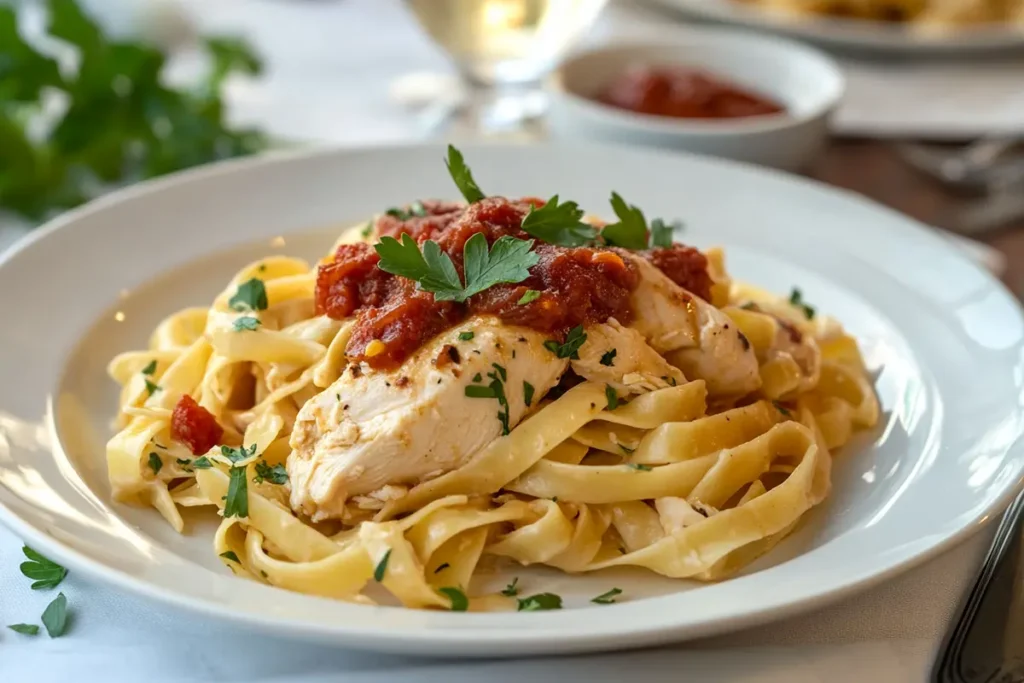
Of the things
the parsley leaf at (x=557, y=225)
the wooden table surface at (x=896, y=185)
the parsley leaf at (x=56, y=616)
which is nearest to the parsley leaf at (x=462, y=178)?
the parsley leaf at (x=557, y=225)

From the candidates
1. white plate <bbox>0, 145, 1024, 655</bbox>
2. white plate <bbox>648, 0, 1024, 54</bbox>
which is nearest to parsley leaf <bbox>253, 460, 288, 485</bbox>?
white plate <bbox>0, 145, 1024, 655</bbox>

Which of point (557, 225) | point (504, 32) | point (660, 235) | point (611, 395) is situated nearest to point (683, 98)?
point (504, 32)

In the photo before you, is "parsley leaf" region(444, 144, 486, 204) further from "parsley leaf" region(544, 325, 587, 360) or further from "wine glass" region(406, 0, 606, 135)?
"wine glass" region(406, 0, 606, 135)

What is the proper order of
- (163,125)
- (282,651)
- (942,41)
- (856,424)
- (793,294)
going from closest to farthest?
(282,651) < (856,424) < (793,294) < (163,125) < (942,41)

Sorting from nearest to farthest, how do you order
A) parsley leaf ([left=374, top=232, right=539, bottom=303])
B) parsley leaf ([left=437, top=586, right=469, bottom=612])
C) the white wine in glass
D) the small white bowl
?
1. parsley leaf ([left=437, top=586, right=469, bottom=612])
2. parsley leaf ([left=374, top=232, right=539, bottom=303])
3. the small white bowl
4. the white wine in glass

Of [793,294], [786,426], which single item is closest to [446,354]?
[786,426]

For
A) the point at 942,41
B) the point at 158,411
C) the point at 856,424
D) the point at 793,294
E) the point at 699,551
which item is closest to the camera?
the point at 699,551

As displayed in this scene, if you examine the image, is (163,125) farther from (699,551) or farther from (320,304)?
(699,551)
